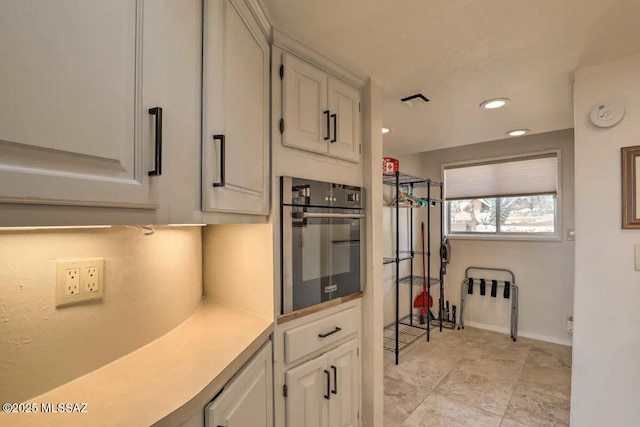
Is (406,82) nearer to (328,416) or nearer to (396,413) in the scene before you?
(328,416)

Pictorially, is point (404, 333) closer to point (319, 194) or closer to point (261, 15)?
point (319, 194)

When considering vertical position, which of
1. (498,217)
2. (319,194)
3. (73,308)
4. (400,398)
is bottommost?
(400,398)

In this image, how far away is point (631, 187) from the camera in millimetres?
1463

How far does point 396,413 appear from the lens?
2.17 meters

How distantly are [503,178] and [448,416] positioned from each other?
2.67 meters

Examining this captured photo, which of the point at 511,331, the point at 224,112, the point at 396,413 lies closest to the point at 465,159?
the point at 511,331

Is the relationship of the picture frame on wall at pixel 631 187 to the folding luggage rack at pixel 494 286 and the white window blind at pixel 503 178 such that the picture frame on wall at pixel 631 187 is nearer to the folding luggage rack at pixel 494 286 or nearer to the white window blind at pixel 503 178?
the white window blind at pixel 503 178

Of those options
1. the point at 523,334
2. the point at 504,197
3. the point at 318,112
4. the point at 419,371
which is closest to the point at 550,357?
the point at 523,334

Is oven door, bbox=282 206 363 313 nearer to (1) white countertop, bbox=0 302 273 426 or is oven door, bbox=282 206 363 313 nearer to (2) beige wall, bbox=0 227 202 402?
(1) white countertop, bbox=0 302 273 426

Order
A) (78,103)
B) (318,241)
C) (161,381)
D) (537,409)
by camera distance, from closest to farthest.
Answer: (78,103) → (161,381) → (318,241) → (537,409)

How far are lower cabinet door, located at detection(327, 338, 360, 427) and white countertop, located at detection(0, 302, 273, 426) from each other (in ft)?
1.72

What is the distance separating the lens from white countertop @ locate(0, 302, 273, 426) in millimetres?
685

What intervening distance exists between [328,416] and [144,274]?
3.70ft

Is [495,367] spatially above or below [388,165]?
below
